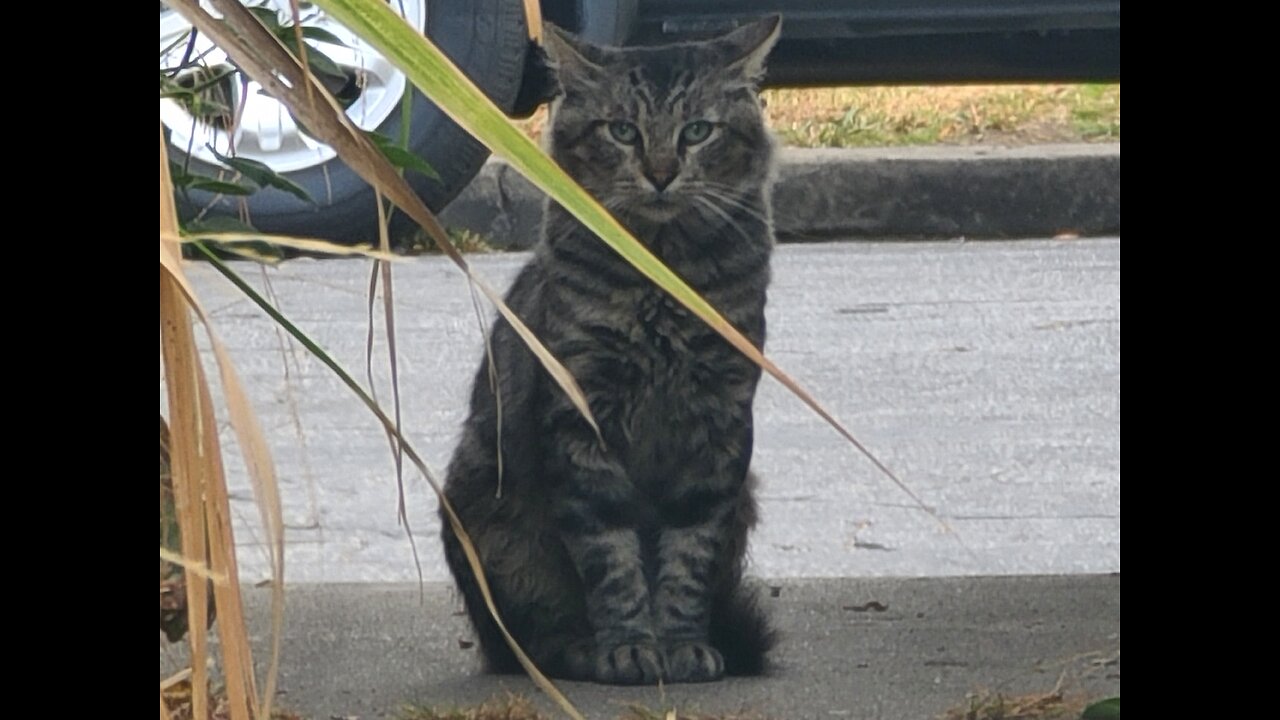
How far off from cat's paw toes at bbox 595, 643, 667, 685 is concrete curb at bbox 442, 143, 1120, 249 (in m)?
0.51

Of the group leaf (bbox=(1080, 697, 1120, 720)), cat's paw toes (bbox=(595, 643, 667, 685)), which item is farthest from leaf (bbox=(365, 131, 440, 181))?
cat's paw toes (bbox=(595, 643, 667, 685))

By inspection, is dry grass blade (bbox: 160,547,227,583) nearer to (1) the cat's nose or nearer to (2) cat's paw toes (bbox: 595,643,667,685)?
(1) the cat's nose

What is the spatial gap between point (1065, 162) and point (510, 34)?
1.97 m

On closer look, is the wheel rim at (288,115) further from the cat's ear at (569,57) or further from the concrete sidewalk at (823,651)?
the concrete sidewalk at (823,651)

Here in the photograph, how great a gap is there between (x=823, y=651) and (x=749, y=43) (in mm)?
845

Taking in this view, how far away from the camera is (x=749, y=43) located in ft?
6.88

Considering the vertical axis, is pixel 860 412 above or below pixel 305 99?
below

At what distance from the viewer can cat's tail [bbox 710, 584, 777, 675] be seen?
2.30m

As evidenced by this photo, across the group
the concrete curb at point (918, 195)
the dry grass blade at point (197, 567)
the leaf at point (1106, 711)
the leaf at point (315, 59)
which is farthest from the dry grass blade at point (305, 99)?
the concrete curb at point (918, 195)

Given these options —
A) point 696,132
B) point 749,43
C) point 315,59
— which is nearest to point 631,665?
point 696,132

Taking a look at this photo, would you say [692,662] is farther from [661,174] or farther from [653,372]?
[661,174]

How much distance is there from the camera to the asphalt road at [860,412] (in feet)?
9.26

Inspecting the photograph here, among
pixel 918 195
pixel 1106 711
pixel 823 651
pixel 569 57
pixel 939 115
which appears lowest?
pixel 823 651
